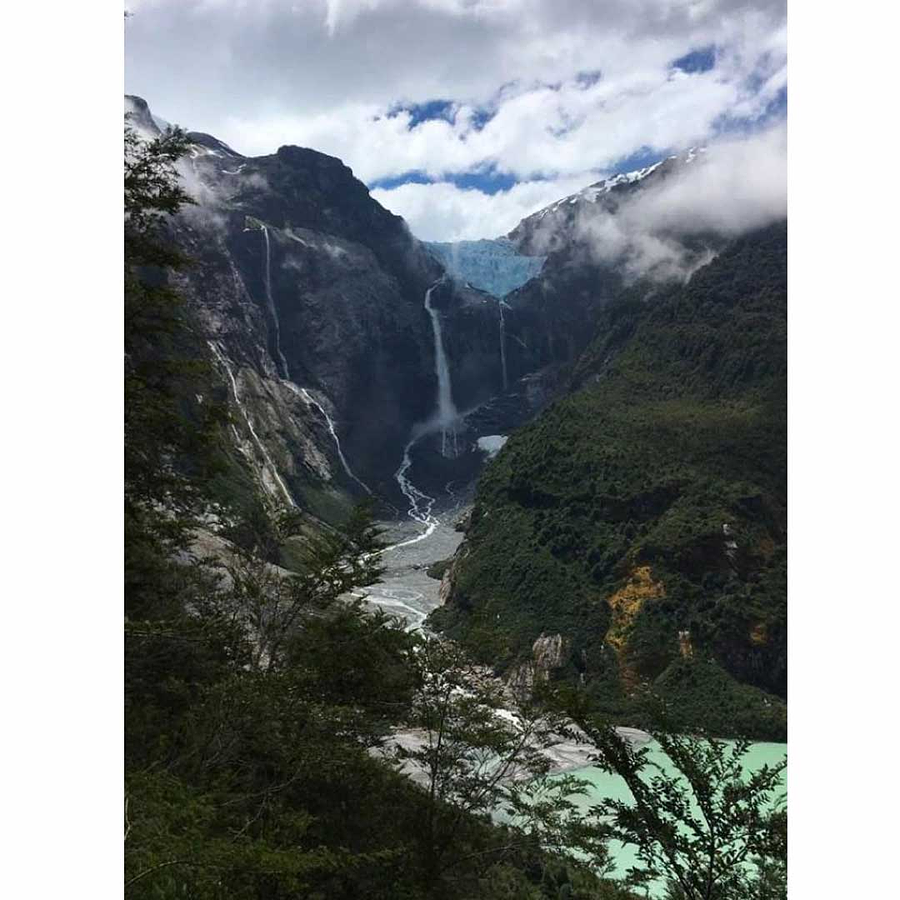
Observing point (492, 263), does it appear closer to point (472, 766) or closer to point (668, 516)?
point (668, 516)

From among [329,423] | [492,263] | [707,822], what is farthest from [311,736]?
[492,263]

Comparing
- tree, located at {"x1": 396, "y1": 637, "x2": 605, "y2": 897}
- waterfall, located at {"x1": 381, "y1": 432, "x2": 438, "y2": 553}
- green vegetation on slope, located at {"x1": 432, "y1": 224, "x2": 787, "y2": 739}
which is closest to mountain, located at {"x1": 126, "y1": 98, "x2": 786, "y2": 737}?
green vegetation on slope, located at {"x1": 432, "y1": 224, "x2": 787, "y2": 739}

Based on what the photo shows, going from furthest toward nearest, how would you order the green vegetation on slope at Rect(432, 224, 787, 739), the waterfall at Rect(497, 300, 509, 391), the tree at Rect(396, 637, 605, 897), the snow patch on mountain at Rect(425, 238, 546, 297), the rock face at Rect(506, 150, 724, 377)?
the waterfall at Rect(497, 300, 509, 391), the snow patch on mountain at Rect(425, 238, 546, 297), the rock face at Rect(506, 150, 724, 377), the green vegetation on slope at Rect(432, 224, 787, 739), the tree at Rect(396, 637, 605, 897)

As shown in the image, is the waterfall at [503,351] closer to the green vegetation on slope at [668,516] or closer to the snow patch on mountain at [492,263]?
the green vegetation on slope at [668,516]

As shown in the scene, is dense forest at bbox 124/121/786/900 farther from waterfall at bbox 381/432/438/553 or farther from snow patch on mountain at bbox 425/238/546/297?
snow patch on mountain at bbox 425/238/546/297
